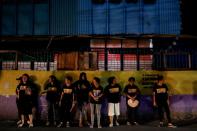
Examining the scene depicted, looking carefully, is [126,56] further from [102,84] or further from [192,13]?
[192,13]

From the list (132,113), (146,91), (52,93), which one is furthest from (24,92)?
(146,91)

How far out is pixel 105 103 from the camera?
677 inches

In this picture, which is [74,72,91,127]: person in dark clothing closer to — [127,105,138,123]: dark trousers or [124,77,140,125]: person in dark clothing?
[124,77,140,125]: person in dark clothing

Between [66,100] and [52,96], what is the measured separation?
2.04 ft

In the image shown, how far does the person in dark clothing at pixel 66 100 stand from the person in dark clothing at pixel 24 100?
1171 mm

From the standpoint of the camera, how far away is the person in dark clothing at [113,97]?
52.6 feet

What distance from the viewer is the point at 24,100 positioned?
16.0 m

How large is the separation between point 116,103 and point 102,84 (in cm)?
151

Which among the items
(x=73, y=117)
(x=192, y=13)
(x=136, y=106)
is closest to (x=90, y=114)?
(x=73, y=117)

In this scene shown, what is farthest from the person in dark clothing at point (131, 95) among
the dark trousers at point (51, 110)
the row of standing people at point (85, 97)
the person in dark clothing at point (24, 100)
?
the person in dark clothing at point (24, 100)

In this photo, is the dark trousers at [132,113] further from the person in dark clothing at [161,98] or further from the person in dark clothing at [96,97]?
the person in dark clothing at [96,97]

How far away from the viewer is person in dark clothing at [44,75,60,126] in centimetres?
1641

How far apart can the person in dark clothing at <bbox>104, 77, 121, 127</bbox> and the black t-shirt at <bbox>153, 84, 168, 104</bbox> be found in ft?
4.63

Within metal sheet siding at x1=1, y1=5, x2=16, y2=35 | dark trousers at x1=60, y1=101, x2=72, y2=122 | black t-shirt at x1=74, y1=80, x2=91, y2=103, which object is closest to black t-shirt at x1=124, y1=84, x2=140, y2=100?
black t-shirt at x1=74, y1=80, x2=91, y2=103
